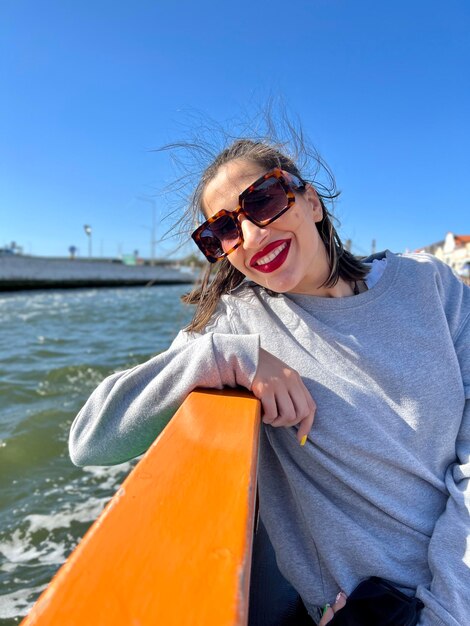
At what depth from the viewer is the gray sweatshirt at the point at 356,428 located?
1051 millimetres

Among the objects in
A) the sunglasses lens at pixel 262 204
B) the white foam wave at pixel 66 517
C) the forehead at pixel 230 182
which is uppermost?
the forehead at pixel 230 182

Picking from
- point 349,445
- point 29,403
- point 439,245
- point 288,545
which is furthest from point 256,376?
point 439,245

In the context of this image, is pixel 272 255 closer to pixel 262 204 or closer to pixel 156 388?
pixel 262 204

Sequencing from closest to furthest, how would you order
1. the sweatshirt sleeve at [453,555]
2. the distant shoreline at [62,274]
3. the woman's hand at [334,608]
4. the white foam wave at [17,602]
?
the sweatshirt sleeve at [453,555], the woman's hand at [334,608], the white foam wave at [17,602], the distant shoreline at [62,274]

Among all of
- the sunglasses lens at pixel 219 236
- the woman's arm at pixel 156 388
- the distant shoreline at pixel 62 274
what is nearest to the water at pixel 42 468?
→ the sunglasses lens at pixel 219 236

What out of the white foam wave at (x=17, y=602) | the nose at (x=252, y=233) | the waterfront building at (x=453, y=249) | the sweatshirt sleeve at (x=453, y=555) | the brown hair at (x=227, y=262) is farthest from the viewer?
the waterfront building at (x=453, y=249)

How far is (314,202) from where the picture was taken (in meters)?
1.42

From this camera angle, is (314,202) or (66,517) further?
(66,517)

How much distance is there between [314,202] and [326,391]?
647 mm

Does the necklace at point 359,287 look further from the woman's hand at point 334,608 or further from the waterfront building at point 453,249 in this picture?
the waterfront building at point 453,249

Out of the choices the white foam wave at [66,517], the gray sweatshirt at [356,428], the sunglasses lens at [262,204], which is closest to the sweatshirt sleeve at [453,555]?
the gray sweatshirt at [356,428]

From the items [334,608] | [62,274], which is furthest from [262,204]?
[62,274]

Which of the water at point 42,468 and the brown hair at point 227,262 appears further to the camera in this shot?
the water at point 42,468

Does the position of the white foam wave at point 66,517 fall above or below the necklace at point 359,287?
below
